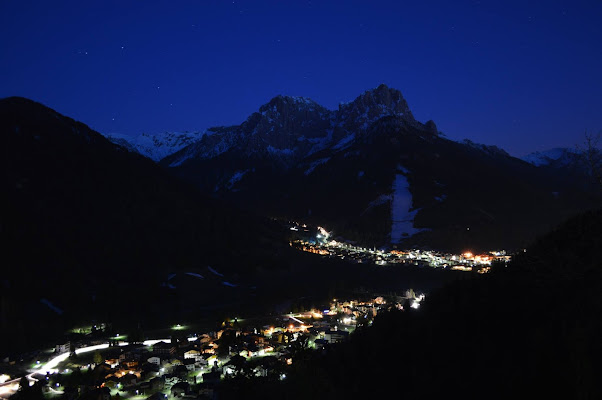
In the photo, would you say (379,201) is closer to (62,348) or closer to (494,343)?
(62,348)

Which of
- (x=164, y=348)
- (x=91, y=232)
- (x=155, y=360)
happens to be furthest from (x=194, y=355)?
(x=91, y=232)

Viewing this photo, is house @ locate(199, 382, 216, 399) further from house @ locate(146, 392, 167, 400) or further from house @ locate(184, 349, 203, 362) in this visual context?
house @ locate(184, 349, 203, 362)

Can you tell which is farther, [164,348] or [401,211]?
[401,211]

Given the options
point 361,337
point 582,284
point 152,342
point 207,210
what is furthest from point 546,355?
point 207,210

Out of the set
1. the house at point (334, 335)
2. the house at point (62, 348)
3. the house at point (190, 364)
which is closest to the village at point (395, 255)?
the house at point (334, 335)

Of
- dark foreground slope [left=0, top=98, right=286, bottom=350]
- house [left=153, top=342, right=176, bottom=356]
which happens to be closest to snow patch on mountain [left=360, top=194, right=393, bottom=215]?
dark foreground slope [left=0, top=98, right=286, bottom=350]

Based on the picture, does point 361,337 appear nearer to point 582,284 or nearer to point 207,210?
point 582,284

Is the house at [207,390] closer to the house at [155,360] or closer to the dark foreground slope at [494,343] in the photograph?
the dark foreground slope at [494,343]
